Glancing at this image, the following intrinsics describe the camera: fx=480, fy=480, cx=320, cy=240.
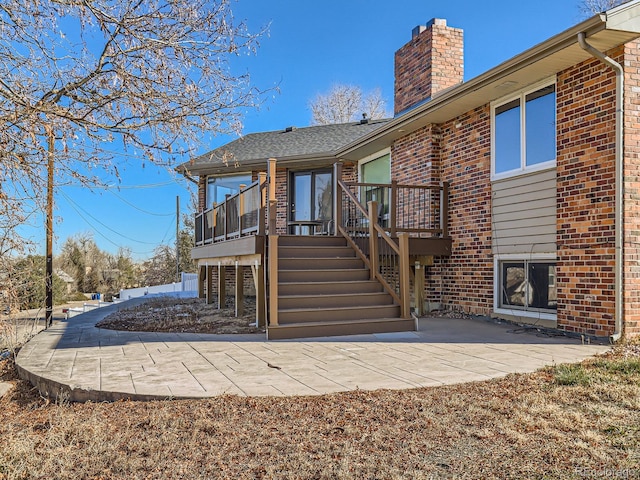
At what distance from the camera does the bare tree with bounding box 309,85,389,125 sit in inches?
1036

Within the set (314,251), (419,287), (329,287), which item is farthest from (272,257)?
(419,287)

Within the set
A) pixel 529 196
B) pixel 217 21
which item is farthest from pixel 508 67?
pixel 217 21

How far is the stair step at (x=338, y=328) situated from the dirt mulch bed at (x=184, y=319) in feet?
2.96

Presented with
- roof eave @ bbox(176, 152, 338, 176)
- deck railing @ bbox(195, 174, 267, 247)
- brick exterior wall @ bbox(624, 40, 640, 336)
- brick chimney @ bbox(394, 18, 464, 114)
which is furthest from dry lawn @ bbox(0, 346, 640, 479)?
roof eave @ bbox(176, 152, 338, 176)

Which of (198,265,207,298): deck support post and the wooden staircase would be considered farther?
(198,265,207,298): deck support post

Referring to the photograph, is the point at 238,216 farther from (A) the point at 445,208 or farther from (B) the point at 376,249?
(A) the point at 445,208

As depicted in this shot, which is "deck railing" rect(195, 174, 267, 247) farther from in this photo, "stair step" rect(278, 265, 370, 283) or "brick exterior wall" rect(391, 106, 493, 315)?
"brick exterior wall" rect(391, 106, 493, 315)

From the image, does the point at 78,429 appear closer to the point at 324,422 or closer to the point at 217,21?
the point at 324,422

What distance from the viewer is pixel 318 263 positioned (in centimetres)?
751

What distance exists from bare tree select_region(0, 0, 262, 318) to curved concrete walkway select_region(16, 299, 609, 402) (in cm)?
163

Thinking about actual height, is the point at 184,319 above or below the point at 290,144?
below

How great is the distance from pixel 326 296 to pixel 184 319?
121 inches

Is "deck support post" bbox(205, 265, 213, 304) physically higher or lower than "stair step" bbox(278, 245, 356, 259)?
lower

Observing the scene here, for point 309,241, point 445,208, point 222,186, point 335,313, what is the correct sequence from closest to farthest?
point 335,313 → point 309,241 → point 445,208 → point 222,186
